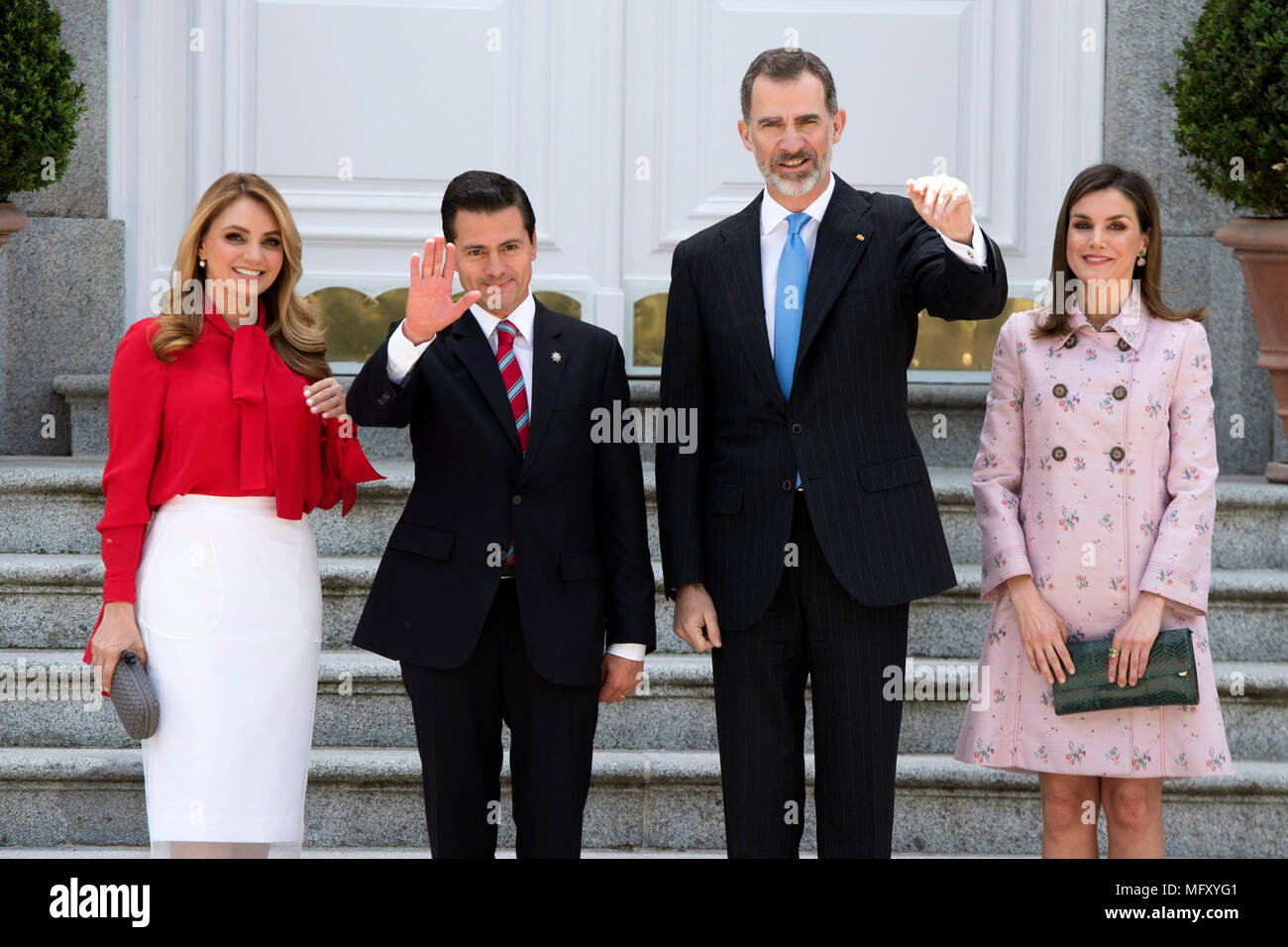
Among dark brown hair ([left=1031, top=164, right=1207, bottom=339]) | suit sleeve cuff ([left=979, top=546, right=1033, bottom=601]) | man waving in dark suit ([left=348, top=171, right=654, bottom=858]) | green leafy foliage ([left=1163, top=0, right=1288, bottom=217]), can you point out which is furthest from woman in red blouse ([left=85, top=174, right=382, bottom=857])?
green leafy foliage ([left=1163, top=0, right=1288, bottom=217])

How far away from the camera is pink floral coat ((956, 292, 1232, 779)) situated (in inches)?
118

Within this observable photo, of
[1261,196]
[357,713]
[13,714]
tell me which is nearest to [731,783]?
[357,713]

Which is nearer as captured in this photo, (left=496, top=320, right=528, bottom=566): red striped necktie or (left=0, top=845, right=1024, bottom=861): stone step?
(left=496, top=320, right=528, bottom=566): red striped necktie

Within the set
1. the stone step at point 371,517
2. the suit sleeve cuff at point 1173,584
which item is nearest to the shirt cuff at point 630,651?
the suit sleeve cuff at point 1173,584

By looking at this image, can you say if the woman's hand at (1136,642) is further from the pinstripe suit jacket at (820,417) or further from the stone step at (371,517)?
the stone step at (371,517)

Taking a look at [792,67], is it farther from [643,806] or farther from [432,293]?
[643,806]

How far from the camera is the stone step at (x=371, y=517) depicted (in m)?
4.33

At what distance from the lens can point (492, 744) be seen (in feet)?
9.43

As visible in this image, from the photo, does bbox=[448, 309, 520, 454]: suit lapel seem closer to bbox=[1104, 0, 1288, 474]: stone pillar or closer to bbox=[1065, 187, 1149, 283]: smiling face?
bbox=[1065, 187, 1149, 283]: smiling face

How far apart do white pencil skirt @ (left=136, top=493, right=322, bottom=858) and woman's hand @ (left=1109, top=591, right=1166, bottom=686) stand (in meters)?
1.65

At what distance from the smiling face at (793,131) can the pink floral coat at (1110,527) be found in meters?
0.67

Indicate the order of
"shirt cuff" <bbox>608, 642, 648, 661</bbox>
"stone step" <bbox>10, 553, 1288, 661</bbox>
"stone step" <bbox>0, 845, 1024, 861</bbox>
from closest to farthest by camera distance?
1. "shirt cuff" <bbox>608, 642, 648, 661</bbox>
2. "stone step" <bbox>0, 845, 1024, 861</bbox>
3. "stone step" <bbox>10, 553, 1288, 661</bbox>
